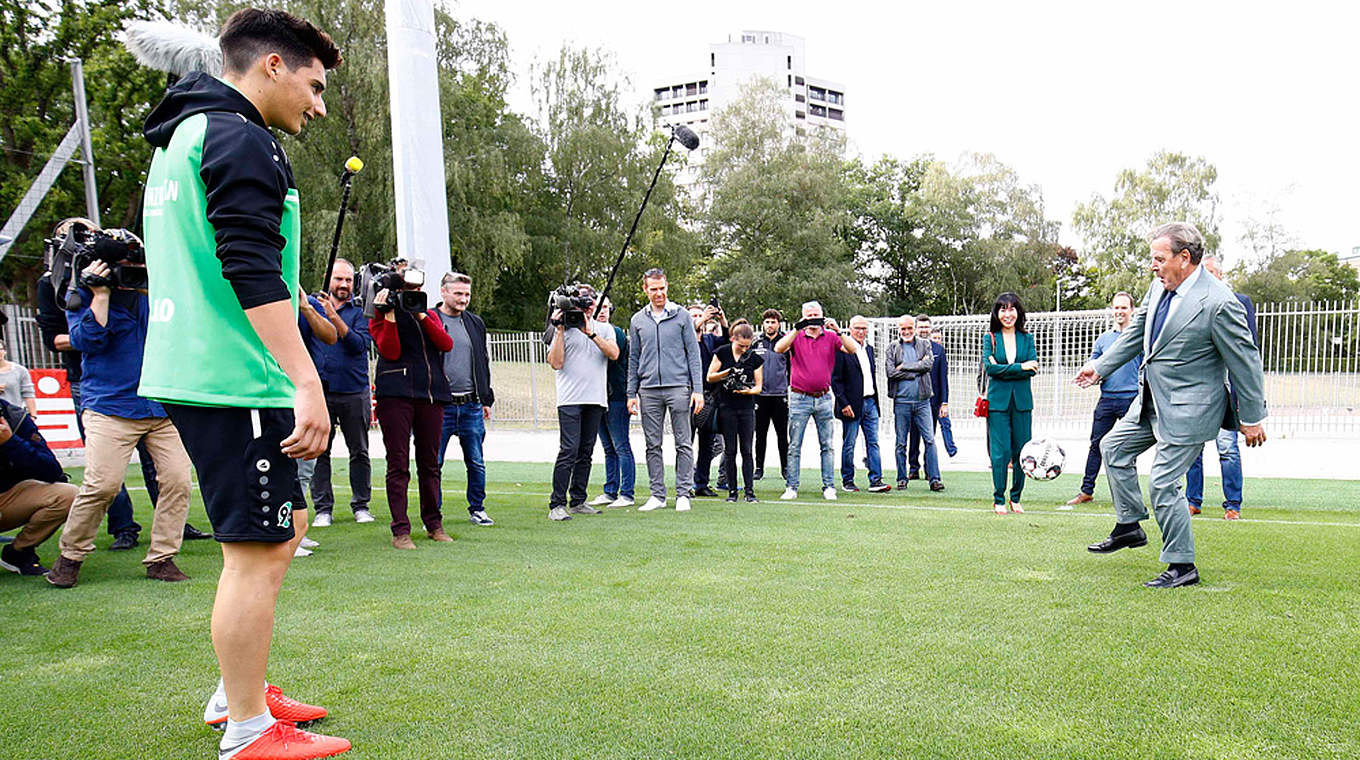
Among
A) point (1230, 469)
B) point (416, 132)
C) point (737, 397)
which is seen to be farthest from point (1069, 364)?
point (416, 132)

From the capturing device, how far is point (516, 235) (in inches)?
1035

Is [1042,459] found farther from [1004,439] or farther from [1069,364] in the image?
[1069,364]

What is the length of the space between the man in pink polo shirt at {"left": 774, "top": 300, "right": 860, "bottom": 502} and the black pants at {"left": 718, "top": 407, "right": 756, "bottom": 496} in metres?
0.53

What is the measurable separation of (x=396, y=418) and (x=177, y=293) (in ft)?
12.3

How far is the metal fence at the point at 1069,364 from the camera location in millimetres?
14570

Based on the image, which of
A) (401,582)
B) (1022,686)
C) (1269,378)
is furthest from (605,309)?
(1269,378)

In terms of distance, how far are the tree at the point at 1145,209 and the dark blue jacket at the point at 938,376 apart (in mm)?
34637

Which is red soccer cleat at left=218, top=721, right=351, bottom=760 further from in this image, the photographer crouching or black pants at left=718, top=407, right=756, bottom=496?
black pants at left=718, top=407, right=756, bottom=496

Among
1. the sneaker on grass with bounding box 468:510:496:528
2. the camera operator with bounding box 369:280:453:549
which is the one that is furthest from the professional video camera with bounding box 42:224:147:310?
the sneaker on grass with bounding box 468:510:496:528

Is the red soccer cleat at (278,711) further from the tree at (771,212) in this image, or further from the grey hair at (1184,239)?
the tree at (771,212)

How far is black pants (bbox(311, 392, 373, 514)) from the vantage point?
22.5ft

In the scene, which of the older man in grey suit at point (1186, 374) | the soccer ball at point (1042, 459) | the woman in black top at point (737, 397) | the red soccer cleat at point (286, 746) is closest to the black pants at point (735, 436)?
the woman in black top at point (737, 397)

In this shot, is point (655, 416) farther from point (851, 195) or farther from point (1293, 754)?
point (851, 195)

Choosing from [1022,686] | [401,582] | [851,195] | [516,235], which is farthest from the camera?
[851,195]
